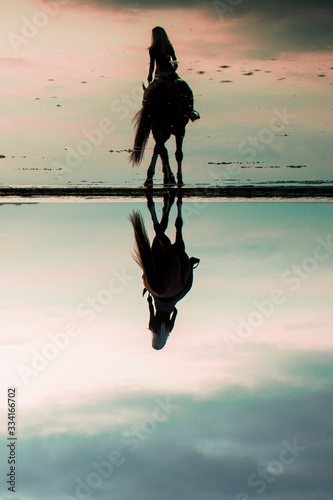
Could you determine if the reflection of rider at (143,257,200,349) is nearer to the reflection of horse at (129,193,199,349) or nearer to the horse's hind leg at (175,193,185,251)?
the reflection of horse at (129,193,199,349)

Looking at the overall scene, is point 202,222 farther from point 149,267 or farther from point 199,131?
point 199,131

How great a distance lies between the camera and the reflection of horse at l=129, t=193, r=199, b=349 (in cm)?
793

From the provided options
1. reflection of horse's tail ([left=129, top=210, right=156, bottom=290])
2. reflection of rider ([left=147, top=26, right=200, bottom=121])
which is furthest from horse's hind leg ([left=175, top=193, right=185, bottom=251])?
reflection of rider ([left=147, top=26, right=200, bottom=121])

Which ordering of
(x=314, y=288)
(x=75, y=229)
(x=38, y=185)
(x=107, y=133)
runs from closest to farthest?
1. (x=314, y=288)
2. (x=75, y=229)
3. (x=38, y=185)
4. (x=107, y=133)

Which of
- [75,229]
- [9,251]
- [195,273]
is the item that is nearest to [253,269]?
[195,273]

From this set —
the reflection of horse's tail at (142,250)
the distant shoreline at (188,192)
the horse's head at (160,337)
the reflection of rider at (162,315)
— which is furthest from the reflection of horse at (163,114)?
the horse's head at (160,337)

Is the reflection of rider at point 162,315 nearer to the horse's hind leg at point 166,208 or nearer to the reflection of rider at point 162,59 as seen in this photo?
the horse's hind leg at point 166,208

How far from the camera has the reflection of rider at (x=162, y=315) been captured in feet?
25.4

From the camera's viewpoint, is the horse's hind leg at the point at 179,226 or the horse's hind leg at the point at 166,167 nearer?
the horse's hind leg at the point at 179,226

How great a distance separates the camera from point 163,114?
13805mm

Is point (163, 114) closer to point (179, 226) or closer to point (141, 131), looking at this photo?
point (141, 131)

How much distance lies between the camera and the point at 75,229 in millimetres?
11984

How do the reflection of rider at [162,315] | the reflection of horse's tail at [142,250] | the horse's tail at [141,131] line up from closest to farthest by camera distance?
1. the reflection of rider at [162,315]
2. the reflection of horse's tail at [142,250]
3. the horse's tail at [141,131]

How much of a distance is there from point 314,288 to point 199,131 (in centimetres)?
1451
